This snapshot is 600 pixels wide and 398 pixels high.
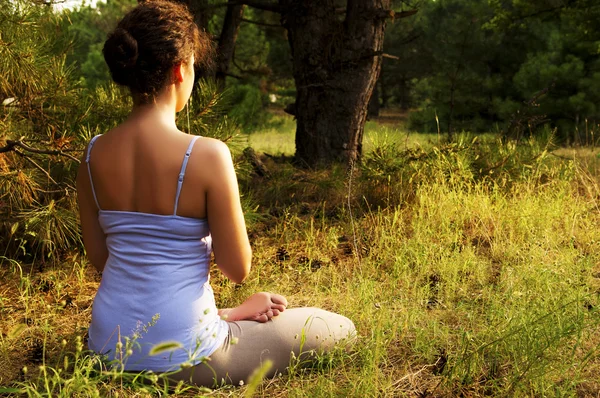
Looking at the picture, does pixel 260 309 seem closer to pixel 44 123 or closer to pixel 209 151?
pixel 209 151

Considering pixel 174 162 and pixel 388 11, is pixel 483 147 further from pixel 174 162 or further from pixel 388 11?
pixel 174 162

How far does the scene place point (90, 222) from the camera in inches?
76.7

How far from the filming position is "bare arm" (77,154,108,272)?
1862 millimetres

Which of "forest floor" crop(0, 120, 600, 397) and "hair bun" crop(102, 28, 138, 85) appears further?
"forest floor" crop(0, 120, 600, 397)

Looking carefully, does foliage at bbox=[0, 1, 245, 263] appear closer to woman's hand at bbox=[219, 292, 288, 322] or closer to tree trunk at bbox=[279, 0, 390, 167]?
woman's hand at bbox=[219, 292, 288, 322]

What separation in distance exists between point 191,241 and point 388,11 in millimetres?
3452

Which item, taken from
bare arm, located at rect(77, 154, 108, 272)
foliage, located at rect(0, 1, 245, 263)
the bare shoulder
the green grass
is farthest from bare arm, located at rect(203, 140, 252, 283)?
the green grass

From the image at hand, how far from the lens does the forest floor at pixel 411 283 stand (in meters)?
1.92

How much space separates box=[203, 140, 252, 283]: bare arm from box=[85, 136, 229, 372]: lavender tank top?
6cm

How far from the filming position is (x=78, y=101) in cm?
338

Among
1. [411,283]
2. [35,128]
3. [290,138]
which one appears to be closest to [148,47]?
[411,283]

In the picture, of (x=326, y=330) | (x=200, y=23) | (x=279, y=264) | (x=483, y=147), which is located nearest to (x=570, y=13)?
(x=483, y=147)

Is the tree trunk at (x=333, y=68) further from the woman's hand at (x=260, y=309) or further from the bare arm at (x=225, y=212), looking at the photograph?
the bare arm at (x=225, y=212)

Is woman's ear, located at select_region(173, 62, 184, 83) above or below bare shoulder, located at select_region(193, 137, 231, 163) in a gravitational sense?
above
